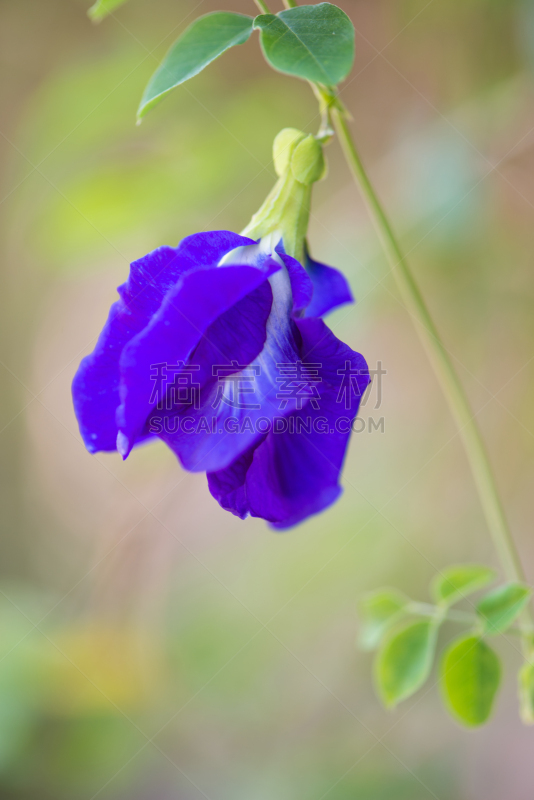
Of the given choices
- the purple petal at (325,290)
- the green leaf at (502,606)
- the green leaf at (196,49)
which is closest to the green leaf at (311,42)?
the green leaf at (196,49)

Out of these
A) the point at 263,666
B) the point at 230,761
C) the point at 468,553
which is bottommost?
the point at 230,761

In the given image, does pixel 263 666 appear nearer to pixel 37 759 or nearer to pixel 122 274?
pixel 37 759

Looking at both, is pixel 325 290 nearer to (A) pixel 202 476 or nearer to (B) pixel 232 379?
(B) pixel 232 379

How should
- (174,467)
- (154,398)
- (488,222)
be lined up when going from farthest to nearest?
(174,467) → (488,222) → (154,398)

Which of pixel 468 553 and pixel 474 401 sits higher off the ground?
pixel 474 401

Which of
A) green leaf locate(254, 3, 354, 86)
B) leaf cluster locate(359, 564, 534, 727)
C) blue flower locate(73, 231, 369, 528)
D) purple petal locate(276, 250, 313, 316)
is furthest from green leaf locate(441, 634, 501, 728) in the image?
green leaf locate(254, 3, 354, 86)

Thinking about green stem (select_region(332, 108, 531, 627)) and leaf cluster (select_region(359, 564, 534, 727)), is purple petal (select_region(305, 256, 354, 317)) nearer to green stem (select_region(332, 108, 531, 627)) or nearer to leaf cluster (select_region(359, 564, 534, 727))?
green stem (select_region(332, 108, 531, 627))

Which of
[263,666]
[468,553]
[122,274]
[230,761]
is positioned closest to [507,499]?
[468,553]
